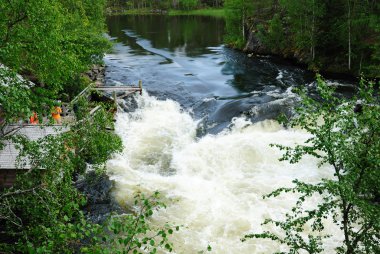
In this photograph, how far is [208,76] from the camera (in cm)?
4838

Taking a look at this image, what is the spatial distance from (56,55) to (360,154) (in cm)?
1256

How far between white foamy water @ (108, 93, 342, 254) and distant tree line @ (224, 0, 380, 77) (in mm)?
19566

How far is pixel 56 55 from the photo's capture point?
1590 centimetres

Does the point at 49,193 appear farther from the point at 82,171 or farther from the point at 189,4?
the point at 189,4

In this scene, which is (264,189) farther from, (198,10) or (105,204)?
(198,10)

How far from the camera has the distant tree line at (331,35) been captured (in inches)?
1655

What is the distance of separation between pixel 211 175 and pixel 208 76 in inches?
1014

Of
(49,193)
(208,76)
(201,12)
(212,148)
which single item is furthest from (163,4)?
(49,193)

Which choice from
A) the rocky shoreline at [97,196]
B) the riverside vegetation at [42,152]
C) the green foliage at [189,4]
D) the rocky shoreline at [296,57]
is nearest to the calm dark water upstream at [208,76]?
the rocky shoreline at [296,57]

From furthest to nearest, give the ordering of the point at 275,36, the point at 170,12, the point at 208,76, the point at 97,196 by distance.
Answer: the point at 170,12 < the point at 275,36 < the point at 208,76 < the point at 97,196

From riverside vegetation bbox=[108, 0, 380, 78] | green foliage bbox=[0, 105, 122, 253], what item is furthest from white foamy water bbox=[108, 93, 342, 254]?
riverside vegetation bbox=[108, 0, 380, 78]

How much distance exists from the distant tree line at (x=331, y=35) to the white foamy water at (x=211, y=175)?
19566mm

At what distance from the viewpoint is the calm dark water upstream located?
3441 cm

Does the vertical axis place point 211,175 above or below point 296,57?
below
